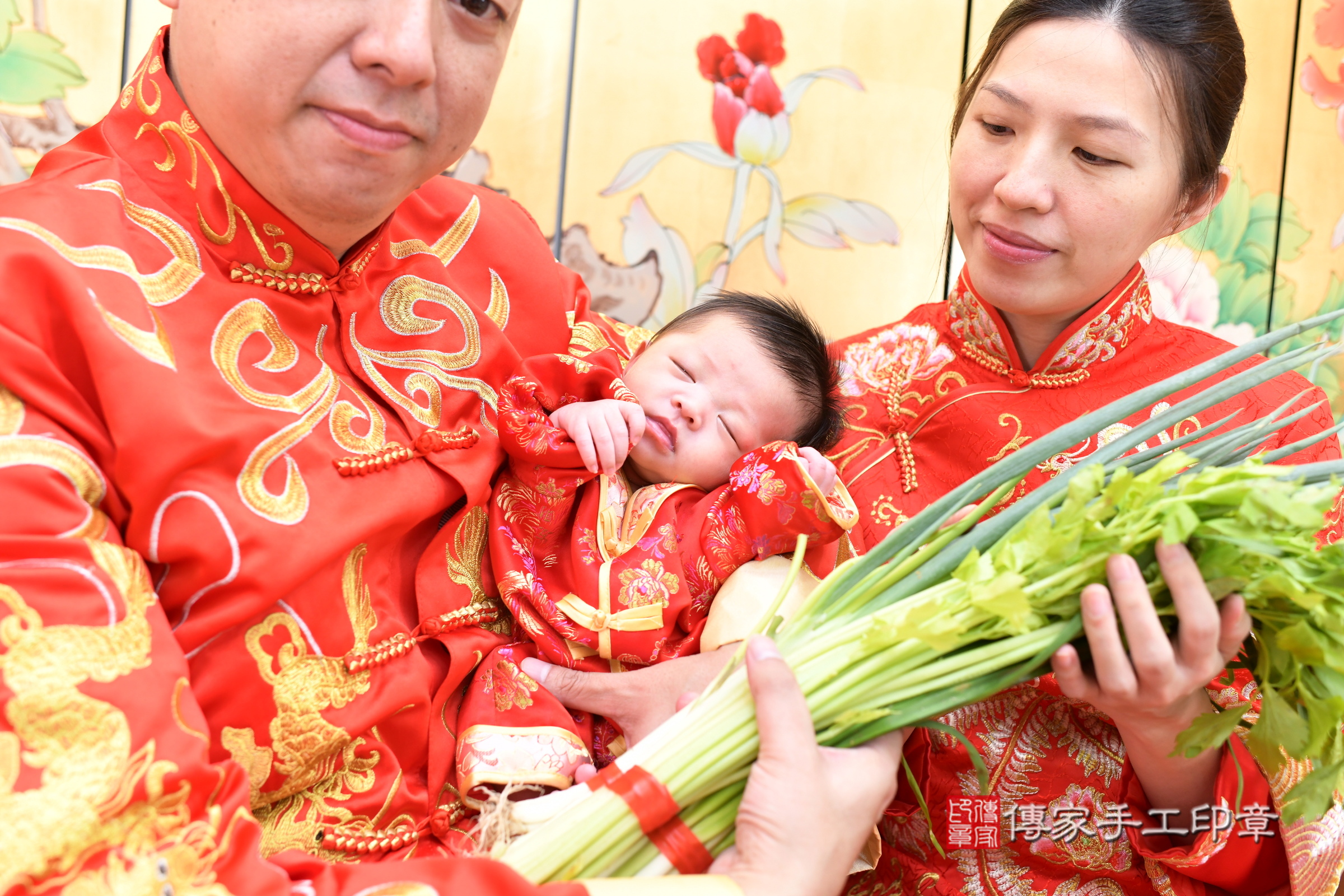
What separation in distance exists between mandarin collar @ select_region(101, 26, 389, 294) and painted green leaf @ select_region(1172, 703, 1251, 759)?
3.50ft

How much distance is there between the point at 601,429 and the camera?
4.31ft

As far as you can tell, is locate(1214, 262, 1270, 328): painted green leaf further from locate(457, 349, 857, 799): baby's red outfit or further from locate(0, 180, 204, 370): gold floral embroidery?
locate(0, 180, 204, 370): gold floral embroidery

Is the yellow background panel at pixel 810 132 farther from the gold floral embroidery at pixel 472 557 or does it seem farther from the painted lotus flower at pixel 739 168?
the gold floral embroidery at pixel 472 557

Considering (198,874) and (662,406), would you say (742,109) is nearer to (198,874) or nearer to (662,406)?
(662,406)

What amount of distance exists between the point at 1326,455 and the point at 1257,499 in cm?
75

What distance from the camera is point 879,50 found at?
2.55 meters

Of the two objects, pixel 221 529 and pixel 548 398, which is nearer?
pixel 221 529

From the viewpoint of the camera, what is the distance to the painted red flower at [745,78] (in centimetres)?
244

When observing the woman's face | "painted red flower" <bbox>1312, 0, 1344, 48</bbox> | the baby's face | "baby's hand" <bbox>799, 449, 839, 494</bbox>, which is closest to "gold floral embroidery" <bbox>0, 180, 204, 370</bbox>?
the baby's face

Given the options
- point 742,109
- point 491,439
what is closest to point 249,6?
point 491,439

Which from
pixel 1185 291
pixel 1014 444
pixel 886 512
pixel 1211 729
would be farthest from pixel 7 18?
pixel 1185 291

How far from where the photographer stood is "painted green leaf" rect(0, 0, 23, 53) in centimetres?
182

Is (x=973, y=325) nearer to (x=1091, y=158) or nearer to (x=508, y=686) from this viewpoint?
(x=1091, y=158)

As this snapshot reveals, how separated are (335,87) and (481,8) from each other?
7.5 inches
